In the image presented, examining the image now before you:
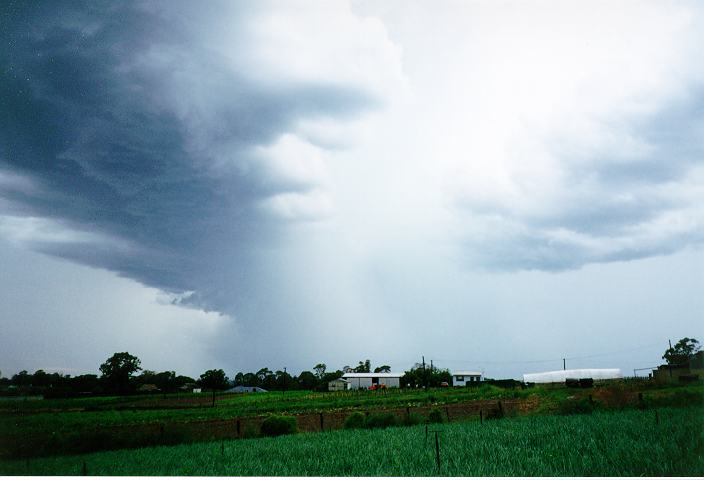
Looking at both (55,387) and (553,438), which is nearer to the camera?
(553,438)

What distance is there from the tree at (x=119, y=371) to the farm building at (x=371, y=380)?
69.4 feet

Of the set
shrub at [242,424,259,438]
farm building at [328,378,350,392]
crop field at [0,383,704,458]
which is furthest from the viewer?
farm building at [328,378,350,392]

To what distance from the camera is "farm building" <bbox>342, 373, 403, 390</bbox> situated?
35.4 meters

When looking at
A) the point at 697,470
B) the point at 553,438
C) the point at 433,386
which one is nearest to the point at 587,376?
the point at 433,386

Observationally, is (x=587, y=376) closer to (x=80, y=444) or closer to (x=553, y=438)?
(x=553, y=438)

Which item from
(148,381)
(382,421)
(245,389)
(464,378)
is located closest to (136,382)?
(148,381)

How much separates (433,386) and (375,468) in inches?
1204

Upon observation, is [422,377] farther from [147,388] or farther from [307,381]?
[147,388]

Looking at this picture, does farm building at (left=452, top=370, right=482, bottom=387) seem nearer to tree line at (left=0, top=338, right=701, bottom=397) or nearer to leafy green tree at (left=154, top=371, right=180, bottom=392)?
tree line at (left=0, top=338, right=701, bottom=397)

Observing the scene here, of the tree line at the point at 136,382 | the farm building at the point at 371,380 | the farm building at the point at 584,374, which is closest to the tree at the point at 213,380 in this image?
the tree line at the point at 136,382

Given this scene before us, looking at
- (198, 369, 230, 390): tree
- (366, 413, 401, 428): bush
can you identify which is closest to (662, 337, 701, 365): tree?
(366, 413, 401, 428): bush

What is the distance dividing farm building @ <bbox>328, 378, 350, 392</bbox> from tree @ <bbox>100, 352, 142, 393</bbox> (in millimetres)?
15992

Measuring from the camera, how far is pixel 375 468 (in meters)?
6.34

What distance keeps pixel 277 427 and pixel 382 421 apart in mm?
2883
